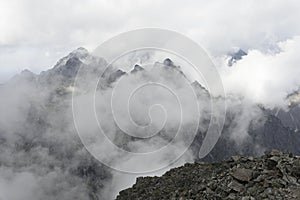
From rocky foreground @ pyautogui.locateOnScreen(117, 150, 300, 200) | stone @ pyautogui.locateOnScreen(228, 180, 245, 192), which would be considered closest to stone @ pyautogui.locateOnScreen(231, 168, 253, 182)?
rocky foreground @ pyautogui.locateOnScreen(117, 150, 300, 200)

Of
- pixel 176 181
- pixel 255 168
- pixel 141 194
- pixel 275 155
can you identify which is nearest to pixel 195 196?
pixel 255 168

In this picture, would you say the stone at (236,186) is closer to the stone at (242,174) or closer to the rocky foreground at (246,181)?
the rocky foreground at (246,181)

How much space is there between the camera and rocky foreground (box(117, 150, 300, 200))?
42969mm

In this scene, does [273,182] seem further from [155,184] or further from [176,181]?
[155,184]

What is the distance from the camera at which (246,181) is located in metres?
47.1

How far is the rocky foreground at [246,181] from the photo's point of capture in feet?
141

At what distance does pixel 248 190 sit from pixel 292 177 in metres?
5.27

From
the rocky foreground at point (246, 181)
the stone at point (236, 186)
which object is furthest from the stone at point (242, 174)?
the stone at point (236, 186)

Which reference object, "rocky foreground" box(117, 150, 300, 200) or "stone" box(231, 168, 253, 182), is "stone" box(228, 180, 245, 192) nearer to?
"rocky foreground" box(117, 150, 300, 200)

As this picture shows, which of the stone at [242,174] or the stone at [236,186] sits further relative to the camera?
the stone at [242,174]

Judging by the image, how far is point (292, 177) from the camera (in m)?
44.5

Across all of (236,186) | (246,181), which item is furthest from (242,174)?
(236,186)

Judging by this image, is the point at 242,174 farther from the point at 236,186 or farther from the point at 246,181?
the point at 236,186

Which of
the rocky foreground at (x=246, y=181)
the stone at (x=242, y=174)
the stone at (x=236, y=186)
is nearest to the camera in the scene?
the rocky foreground at (x=246, y=181)
